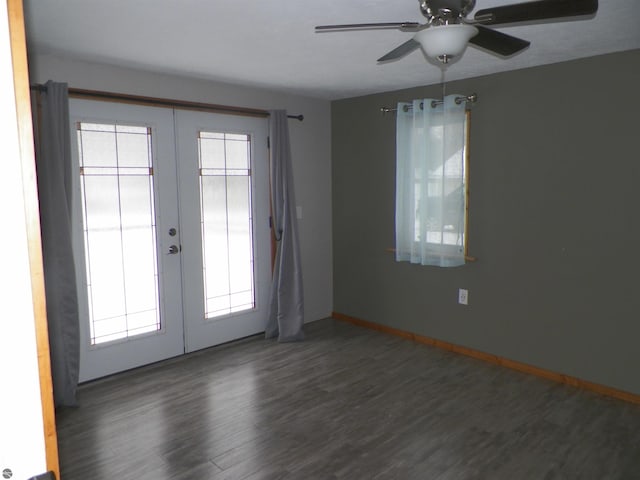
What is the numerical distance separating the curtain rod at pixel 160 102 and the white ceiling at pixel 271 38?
23cm

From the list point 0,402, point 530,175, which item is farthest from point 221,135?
point 0,402

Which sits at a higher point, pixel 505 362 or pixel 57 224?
pixel 57 224

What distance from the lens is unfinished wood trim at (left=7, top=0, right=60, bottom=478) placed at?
1.10m

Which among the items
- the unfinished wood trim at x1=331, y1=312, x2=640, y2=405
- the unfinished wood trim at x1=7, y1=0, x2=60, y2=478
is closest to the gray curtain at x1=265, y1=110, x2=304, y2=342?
the unfinished wood trim at x1=331, y1=312, x2=640, y2=405

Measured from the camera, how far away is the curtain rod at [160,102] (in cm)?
336

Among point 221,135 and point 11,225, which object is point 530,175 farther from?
point 11,225

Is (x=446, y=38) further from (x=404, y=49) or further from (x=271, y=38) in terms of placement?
(x=271, y=38)

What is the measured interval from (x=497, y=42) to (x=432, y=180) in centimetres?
216

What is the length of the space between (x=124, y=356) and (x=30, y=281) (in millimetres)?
2893

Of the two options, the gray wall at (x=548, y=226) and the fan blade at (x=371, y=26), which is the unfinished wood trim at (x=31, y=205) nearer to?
the fan blade at (x=371, y=26)

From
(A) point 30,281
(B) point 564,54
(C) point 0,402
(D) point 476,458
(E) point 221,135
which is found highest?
(B) point 564,54

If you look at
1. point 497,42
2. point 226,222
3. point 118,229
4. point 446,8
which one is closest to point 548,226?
point 497,42

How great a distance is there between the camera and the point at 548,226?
3.61 m

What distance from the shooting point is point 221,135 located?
4207 millimetres
